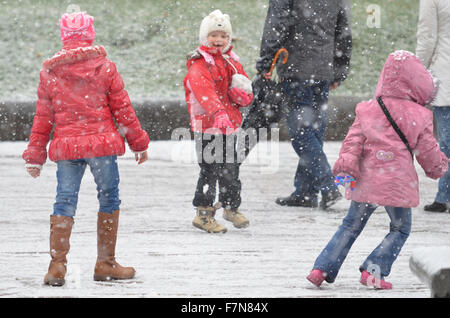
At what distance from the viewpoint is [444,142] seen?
25.7 ft

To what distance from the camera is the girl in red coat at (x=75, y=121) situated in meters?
5.23

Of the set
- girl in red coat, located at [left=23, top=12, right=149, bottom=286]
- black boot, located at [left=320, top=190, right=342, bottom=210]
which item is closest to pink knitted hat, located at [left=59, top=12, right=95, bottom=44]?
girl in red coat, located at [left=23, top=12, right=149, bottom=286]

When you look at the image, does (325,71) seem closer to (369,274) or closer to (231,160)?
(231,160)

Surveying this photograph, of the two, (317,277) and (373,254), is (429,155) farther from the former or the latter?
(317,277)

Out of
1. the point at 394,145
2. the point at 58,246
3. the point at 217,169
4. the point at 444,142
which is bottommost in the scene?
the point at 58,246

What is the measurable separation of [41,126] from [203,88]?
5.37 ft

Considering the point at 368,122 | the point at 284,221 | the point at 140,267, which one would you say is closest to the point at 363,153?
the point at 368,122

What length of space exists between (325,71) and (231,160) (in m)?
1.31

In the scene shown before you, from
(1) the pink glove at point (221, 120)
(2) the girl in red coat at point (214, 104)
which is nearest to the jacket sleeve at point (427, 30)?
(2) the girl in red coat at point (214, 104)

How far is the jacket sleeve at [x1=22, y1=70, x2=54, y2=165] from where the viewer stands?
5266 mm

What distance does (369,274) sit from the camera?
529 centimetres

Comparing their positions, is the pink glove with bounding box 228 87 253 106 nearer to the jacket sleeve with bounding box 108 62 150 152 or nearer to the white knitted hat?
the white knitted hat

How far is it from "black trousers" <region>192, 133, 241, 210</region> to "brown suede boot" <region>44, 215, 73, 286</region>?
1760 millimetres

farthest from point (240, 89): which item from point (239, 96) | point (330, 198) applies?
point (330, 198)
